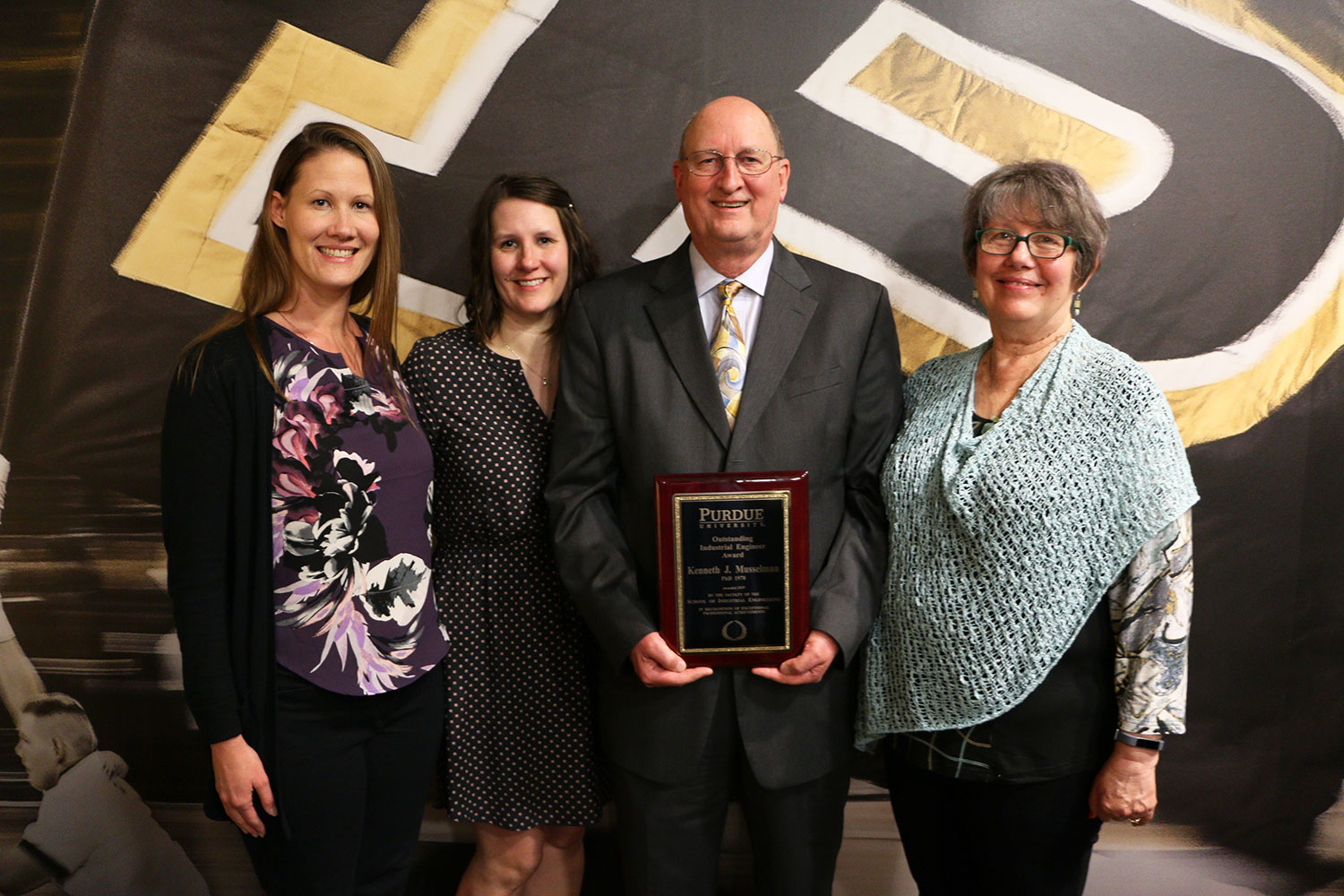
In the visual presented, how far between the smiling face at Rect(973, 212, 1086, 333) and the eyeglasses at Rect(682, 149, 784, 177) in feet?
1.42

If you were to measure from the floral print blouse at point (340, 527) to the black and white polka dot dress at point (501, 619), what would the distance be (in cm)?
18

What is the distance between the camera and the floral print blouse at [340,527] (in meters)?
1.56

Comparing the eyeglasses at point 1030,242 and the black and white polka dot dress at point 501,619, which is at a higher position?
the eyeglasses at point 1030,242

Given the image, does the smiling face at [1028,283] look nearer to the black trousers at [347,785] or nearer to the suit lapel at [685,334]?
the suit lapel at [685,334]

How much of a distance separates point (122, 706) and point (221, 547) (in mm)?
1271

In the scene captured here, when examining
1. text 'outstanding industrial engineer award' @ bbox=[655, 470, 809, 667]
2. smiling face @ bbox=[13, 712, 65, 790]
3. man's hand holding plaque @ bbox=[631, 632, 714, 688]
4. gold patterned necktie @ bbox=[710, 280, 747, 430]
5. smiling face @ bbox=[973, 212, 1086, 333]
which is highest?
smiling face @ bbox=[973, 212, 1086, 333]

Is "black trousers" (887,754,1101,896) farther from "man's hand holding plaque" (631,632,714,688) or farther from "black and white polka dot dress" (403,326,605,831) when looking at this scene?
"black and white polka dot dress" (403,326,605,831)

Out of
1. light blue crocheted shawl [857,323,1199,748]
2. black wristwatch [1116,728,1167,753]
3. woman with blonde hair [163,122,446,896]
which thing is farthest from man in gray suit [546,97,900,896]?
black wristwatch [1116,728,1167,753]

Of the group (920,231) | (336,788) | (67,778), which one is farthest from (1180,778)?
(67,778)

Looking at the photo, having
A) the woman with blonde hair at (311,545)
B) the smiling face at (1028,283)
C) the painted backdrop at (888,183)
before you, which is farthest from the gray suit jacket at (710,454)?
the painted backdrop at (888,183)

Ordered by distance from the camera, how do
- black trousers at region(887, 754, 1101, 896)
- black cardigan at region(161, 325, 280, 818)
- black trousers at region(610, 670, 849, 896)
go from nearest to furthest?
black cardigan at region(161, 325, 280, 818) → black trousers at region(887, 754, 1101, 896) → black trousers at region(610, 670, 849, 896)

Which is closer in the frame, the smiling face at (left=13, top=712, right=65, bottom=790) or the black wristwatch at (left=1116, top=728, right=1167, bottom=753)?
the black wristwatch at (left=1116, top=728, right=1167, bottom=753)

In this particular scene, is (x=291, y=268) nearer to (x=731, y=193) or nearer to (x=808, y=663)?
(x=731, y=193)

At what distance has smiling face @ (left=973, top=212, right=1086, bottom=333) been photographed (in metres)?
1.62
